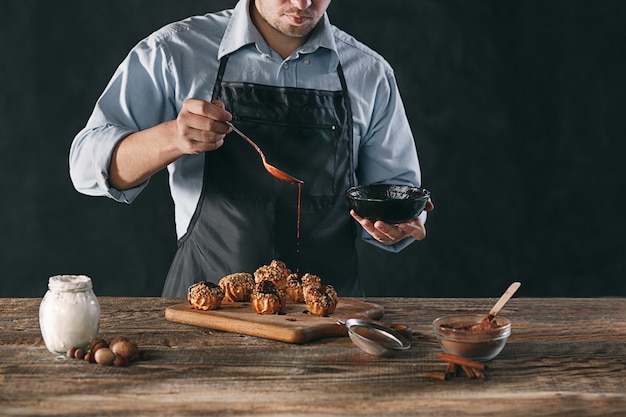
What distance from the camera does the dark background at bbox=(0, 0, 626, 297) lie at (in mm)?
4109

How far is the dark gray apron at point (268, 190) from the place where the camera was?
318 centimetres

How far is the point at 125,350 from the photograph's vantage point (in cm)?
218

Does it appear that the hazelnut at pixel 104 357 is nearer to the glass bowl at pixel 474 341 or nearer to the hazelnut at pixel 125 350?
the hazelnut at pixel 125 350

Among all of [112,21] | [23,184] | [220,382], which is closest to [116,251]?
[23,184]

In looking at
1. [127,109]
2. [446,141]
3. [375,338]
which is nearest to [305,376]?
[375,338]

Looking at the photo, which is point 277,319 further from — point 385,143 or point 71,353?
point 385,143

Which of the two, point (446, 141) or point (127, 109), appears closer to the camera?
point (127, 109)

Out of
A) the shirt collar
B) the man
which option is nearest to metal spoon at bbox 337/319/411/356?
the man

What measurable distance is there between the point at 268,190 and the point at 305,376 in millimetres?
1165

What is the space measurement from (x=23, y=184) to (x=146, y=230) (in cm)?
56

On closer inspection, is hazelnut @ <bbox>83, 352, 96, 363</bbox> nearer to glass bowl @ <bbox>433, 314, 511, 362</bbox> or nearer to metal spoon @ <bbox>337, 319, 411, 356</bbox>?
metal spoon @ <bbox>337, 319, 411, 356</bbox>

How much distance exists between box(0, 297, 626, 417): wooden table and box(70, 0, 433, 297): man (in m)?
0.69

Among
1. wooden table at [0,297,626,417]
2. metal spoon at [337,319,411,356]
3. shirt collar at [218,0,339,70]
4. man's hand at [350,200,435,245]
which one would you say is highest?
shirt collar at [218,0,339,70]

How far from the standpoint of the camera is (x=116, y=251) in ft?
13.9
